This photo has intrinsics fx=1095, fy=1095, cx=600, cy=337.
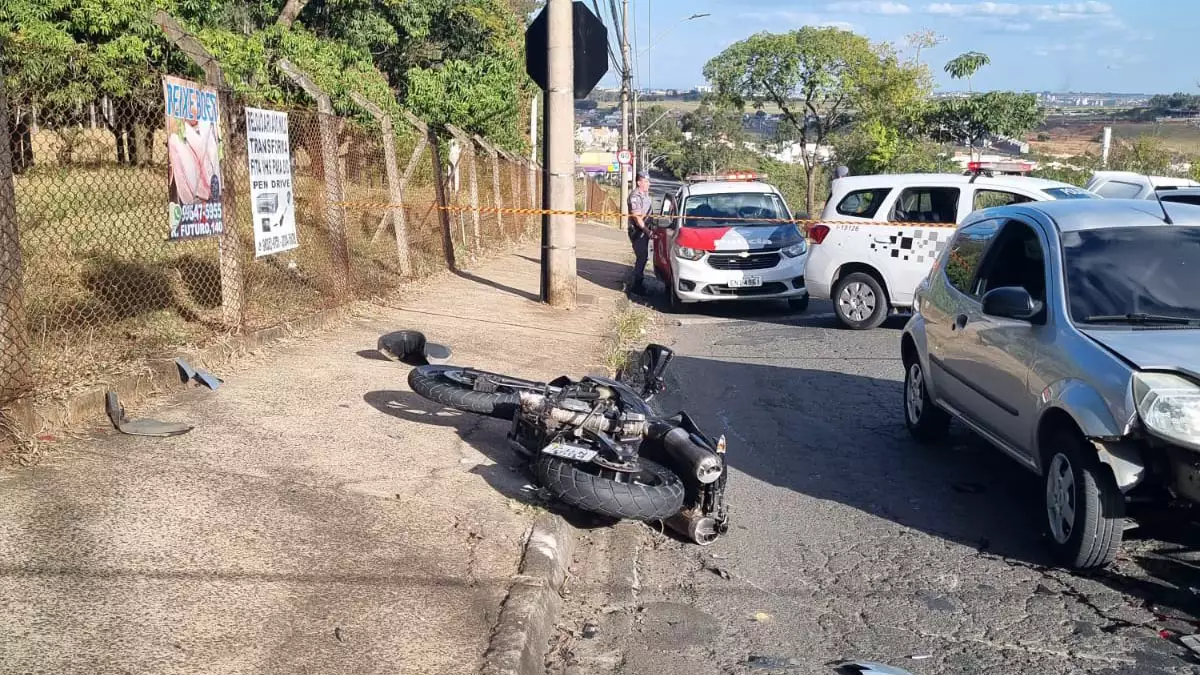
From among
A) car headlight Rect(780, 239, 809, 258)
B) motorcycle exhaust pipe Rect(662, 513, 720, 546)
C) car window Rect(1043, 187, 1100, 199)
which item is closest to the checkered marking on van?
car window Rect(1043, 187, 1100, 199)

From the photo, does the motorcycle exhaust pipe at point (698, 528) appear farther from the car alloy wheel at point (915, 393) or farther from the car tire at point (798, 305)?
the car tire at point (798, 305)

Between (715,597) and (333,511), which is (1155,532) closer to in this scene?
(715,597)

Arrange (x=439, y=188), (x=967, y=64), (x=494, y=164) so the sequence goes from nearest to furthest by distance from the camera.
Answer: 1. (x=439, y=188)
2. (x=494, y=164)
3. (x=967, y=64)

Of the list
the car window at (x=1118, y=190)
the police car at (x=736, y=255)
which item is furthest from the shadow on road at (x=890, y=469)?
the car window at (x=1118, y=190)

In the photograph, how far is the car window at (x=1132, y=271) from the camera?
5578 mm

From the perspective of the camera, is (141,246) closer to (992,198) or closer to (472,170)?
(472,170)

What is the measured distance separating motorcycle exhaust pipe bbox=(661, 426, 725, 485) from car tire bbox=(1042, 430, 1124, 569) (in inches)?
64.4

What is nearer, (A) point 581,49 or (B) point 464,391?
(B) point 464,391

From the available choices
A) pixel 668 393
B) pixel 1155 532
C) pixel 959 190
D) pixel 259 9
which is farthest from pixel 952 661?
pixel 259 9

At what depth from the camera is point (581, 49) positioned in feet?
41.4

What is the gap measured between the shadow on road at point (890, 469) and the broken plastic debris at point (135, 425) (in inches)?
131

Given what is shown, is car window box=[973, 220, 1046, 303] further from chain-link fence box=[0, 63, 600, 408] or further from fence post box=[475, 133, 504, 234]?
fence post box=[475, 133, 504, 234]

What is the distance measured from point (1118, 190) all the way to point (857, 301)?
3.44 meters

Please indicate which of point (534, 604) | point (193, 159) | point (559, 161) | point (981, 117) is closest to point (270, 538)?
point (534, 604)
